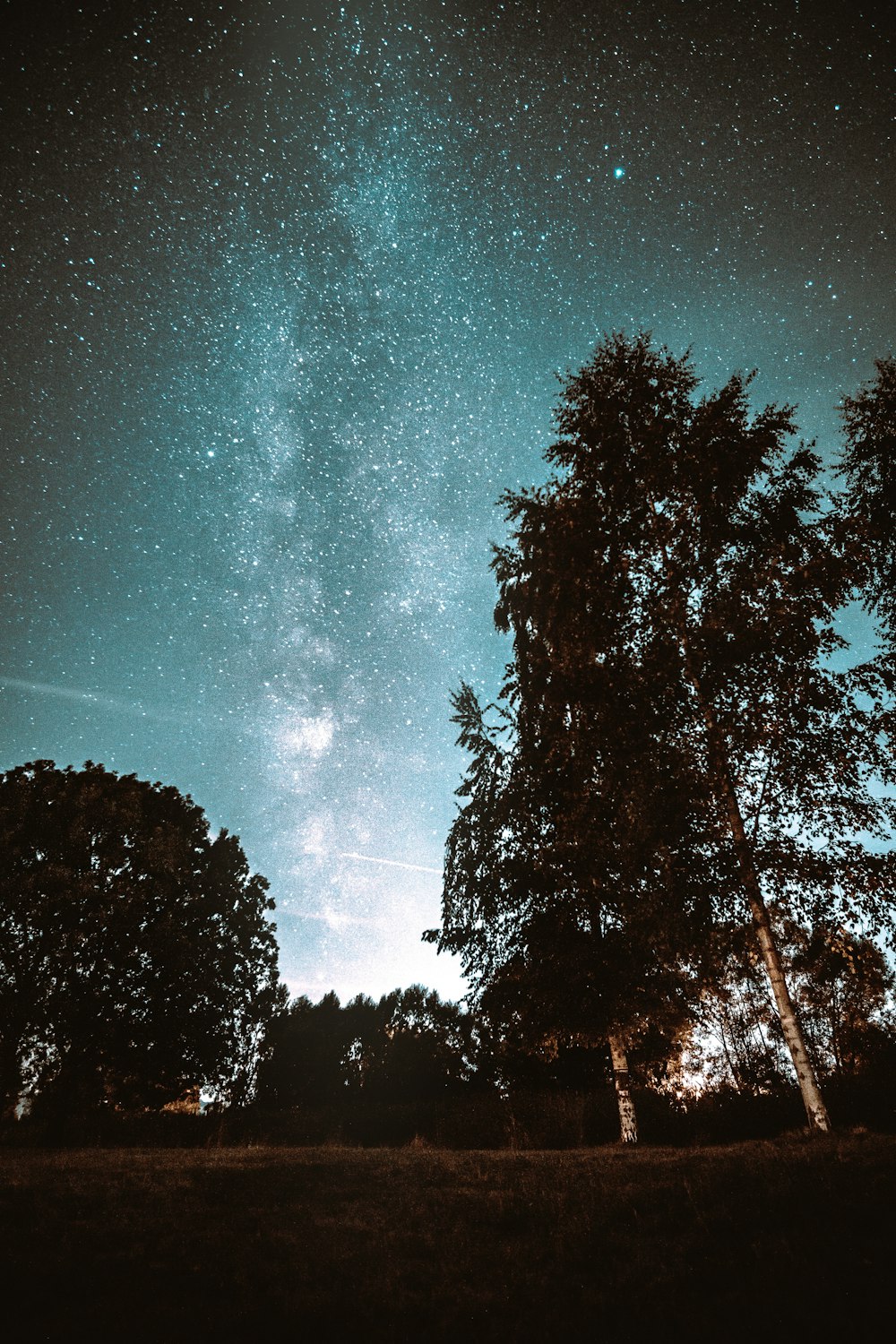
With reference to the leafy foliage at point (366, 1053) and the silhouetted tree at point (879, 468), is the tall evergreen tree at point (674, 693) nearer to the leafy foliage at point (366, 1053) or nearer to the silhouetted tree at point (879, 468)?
the silhouetted tree at point (879, 468)

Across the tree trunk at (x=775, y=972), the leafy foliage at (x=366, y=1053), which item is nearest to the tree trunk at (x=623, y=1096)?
the tree trunk at (x=775, y=972)

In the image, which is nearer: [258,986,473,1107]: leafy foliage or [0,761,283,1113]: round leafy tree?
[0,761,283,1113]: round leafy tree

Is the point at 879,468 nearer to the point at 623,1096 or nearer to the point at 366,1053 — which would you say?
the point at 623,1096

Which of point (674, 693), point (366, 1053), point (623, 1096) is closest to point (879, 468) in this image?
point (674, 693)

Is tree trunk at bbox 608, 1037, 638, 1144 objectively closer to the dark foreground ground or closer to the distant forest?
the distant forest

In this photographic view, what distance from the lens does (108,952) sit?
22.0 meters

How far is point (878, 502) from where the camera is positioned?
14.0 m

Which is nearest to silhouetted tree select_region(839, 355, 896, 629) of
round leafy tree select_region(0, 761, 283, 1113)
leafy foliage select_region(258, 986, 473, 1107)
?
round leafy tree select_region(0, 761, 283, 1113)

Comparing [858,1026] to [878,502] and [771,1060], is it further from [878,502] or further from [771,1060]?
[878,502]

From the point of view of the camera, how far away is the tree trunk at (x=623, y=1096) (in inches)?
528

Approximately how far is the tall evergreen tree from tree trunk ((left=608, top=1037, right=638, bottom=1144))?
55 cm

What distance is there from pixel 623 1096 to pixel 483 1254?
996cm

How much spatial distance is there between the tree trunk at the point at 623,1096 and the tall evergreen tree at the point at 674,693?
0.55 meters

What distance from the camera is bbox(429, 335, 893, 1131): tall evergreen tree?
9.67m
